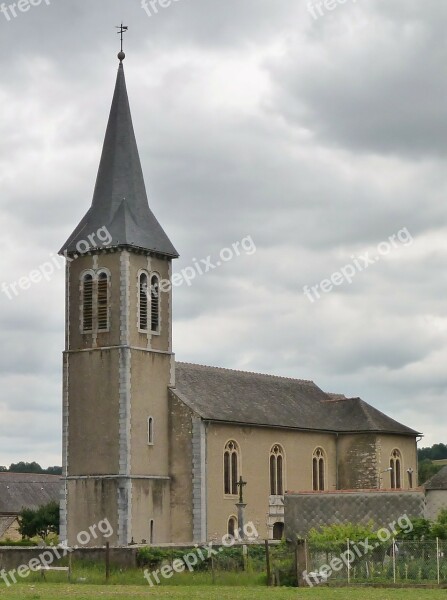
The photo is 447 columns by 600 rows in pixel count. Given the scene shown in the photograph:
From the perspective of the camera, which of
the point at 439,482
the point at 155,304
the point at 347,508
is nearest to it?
the point at 347,508

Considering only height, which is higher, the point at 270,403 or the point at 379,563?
the point at 270,403

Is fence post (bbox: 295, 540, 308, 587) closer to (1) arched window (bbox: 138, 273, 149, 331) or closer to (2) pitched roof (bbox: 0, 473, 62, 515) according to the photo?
(1) arched window (bbox: 138, 273, 149, 331)

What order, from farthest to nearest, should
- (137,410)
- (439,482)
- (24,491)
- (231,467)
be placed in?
(24,491) → (231,467) → (137,410) → (439,482)

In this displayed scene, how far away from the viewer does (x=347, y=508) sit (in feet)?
164

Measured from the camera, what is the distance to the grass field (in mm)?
30984

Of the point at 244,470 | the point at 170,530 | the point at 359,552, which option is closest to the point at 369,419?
the point at 244,470

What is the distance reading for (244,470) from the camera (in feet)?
198

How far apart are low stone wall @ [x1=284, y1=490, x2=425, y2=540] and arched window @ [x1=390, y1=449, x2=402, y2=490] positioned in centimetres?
1735

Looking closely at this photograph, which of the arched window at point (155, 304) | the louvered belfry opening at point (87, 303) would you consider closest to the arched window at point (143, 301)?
the arched window at point (155, 304)

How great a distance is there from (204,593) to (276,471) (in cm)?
2999

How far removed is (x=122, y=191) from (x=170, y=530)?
15781 mm

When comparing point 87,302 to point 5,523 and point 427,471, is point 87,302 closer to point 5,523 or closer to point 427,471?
point 5,523

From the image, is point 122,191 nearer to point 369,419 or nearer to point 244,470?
point 244,470

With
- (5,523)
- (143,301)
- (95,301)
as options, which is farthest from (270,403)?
(5,523)
